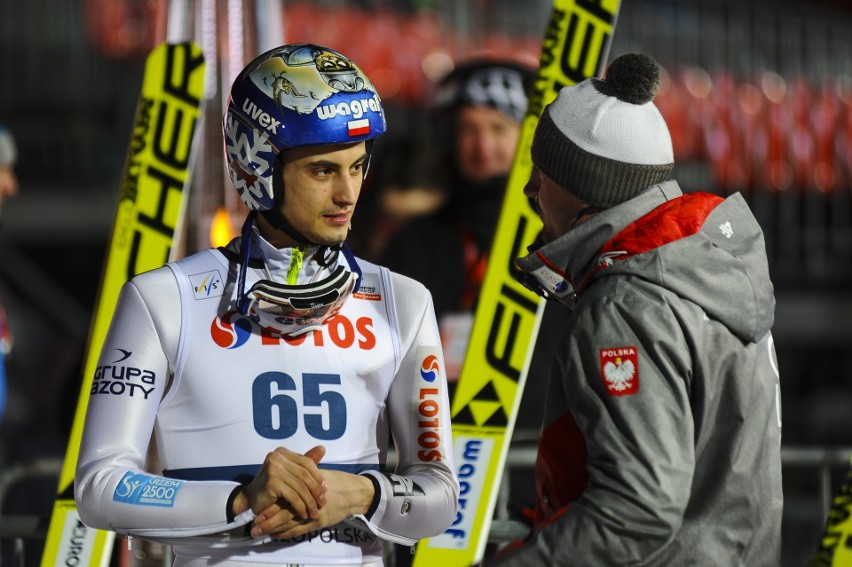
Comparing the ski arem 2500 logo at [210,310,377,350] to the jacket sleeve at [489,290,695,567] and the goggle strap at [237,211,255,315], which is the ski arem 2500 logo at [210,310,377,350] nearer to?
the goggle strap at [237,211,255,315]

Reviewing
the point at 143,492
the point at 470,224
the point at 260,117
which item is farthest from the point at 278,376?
the point at 470,224

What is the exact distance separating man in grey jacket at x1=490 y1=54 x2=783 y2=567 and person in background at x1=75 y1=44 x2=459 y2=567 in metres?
0.35

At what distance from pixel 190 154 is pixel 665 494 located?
208 centimetres

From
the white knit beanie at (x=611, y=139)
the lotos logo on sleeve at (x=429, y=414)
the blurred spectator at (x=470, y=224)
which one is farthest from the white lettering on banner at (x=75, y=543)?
the white knit beanie at (x=611, y=139)

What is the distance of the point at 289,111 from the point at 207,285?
401mm

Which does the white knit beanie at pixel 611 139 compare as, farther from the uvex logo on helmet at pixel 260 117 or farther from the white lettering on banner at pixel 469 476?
the white lettering on banner at pixel 469 476

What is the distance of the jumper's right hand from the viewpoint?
2.41m

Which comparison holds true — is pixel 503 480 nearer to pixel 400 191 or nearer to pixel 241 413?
pixel 400 191

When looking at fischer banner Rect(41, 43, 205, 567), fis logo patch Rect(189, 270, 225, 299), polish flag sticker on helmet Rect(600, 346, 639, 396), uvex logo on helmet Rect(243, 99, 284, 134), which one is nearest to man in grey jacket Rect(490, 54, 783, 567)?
polish flag sticker on helmet Rect(600, 346, 639, 396)

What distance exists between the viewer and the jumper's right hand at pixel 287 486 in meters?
2.41

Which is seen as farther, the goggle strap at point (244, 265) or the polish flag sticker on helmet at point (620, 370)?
the goggle strap at point (244, 265)

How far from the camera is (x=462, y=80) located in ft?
17.6

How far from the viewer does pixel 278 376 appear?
264 cm

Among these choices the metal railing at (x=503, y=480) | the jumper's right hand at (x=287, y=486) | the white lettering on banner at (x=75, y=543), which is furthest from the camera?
the metal railing at (x=503, y=480)
